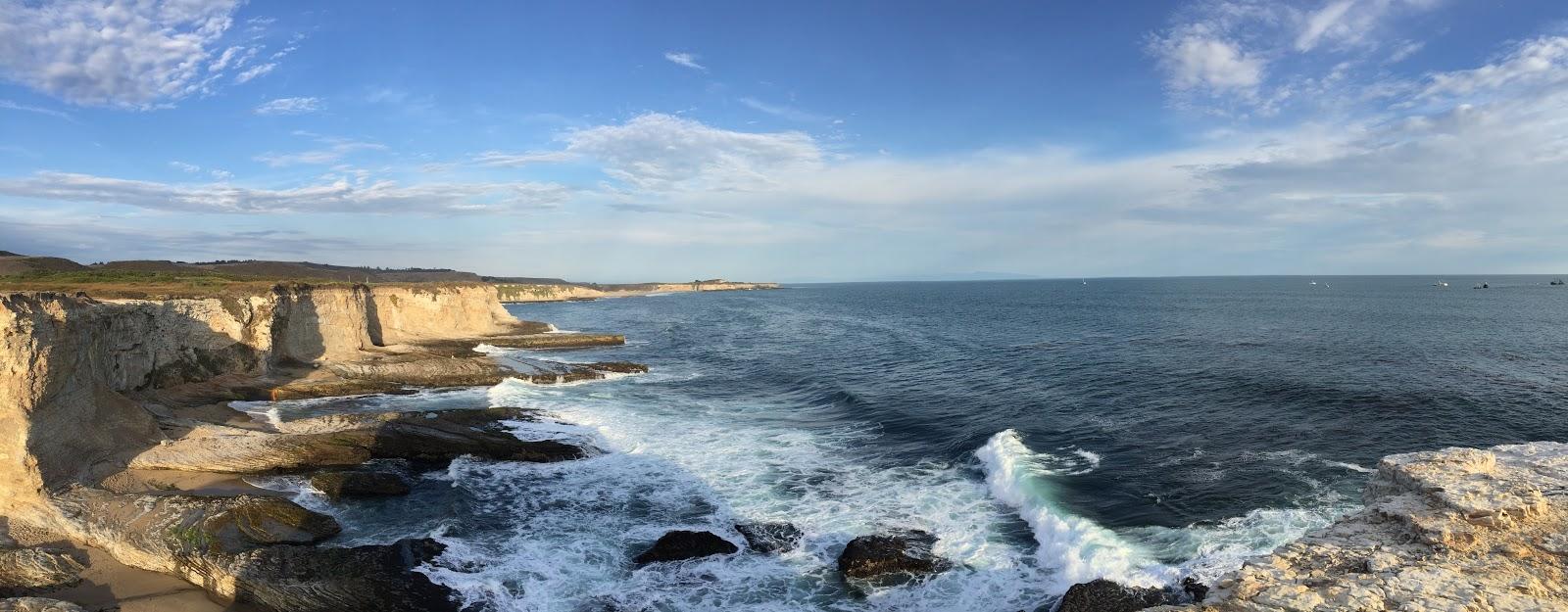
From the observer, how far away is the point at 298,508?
1603 centimetres

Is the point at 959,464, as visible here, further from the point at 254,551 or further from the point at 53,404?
the point at 53,404

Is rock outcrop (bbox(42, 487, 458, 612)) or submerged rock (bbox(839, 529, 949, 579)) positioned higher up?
rock outcrop (bbox(42, 487, 458, 612))

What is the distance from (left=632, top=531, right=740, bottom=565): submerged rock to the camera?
51.1ft

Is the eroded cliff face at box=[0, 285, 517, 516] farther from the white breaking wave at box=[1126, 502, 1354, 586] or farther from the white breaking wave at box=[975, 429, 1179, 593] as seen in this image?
the white breaking wave at box=[1126, 502, 1354, 586]

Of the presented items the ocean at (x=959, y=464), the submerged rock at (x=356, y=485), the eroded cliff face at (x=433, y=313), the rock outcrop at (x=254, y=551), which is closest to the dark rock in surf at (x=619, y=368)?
the ocean at (x=959, y=464)

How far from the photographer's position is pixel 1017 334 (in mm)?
62250

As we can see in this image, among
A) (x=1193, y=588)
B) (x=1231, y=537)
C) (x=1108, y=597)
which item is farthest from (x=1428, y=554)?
(x=1231, y=537)

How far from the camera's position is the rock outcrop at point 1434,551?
27.7 ft

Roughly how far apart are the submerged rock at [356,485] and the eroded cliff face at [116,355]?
4862 millimetres

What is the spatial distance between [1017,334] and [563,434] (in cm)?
4660

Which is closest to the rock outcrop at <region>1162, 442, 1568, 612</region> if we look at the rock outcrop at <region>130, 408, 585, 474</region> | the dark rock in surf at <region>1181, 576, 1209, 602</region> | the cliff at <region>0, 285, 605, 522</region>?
the dark rock in surf at <region>1181, 576, 1209, 602</region>

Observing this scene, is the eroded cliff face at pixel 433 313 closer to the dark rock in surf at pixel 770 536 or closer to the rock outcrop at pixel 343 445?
the rock outcrop at pixel 343 445

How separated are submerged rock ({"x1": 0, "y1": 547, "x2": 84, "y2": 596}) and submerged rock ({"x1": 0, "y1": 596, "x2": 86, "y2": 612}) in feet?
6.23

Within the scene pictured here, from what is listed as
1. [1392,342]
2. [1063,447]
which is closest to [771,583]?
[1063,447]
